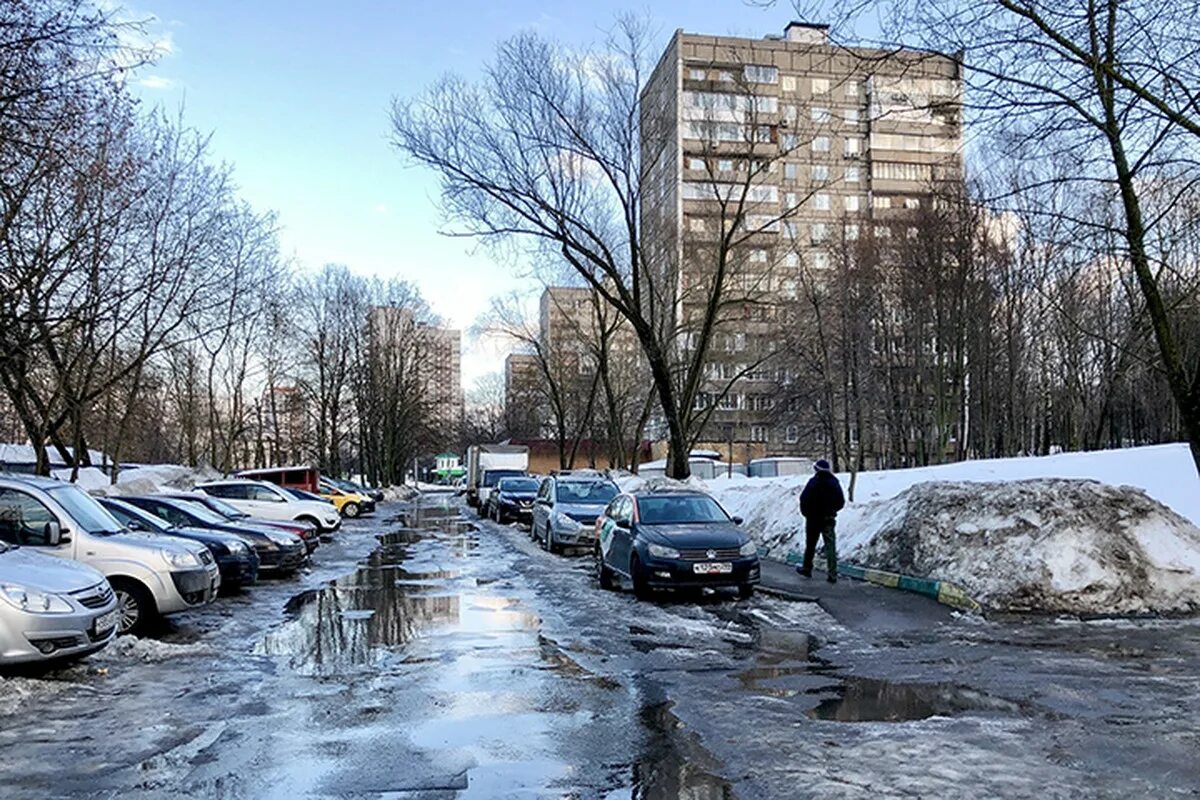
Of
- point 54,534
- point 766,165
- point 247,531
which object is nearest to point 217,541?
point 247,531

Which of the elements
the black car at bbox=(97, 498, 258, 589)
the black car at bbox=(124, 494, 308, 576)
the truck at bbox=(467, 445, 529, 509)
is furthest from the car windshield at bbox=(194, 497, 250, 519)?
the truck at bbox=(467, 445, 529, 509)

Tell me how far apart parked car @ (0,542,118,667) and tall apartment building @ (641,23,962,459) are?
8765mm

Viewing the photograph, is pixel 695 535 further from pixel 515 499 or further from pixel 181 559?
pixel 515 499

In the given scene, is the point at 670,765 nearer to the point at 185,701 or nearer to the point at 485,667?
the point at 485,667

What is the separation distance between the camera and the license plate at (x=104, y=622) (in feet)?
28.8

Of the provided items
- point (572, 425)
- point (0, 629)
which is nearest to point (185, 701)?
point (0, 629)

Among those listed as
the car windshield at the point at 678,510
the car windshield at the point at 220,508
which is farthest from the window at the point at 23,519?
the car windshield at the point at 220,508

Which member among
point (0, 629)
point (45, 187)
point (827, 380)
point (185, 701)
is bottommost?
point (185, 701)

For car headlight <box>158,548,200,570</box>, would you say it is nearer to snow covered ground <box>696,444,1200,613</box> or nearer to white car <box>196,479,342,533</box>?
snow covered ground <box>696,444,1200,613</box>

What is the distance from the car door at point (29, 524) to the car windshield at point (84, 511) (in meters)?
0.24

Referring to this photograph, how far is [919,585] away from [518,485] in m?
24.9

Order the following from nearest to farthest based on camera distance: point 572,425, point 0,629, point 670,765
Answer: point 670,765 < point 0,629 < point 572,425

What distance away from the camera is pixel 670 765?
5930 mm

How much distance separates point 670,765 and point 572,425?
72.1 metres
